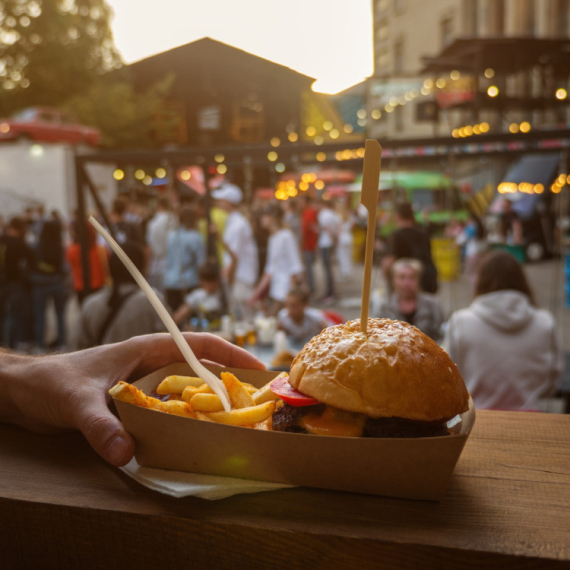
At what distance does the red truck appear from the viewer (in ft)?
56.2

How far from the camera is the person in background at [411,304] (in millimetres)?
5859

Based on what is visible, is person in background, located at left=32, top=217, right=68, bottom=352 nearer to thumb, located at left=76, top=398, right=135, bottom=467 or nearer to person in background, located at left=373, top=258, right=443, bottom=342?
person in background, located at left=373, top=258, right=443, bottom=342

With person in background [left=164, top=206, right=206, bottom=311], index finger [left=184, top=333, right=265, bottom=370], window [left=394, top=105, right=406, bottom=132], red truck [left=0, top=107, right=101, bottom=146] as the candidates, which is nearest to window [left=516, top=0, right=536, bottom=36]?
window [left=394, top=105, right=406, bottom=132]

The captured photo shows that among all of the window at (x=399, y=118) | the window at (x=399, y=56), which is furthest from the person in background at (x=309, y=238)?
the window at (x=399, y=56)

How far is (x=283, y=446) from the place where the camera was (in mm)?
1034

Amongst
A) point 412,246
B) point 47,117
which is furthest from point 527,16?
point 412,246

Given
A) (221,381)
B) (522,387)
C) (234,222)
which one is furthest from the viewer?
(234,222)

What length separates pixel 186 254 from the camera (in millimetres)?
7926

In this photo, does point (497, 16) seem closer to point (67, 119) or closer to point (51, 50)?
point (67, 119)

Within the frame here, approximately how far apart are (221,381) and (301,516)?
0.43 m

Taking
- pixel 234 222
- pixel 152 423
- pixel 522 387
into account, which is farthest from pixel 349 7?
pixel 234 222

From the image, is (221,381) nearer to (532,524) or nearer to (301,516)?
(301,516)

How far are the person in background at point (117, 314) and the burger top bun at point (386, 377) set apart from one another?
3.74m

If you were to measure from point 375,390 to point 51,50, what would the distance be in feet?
84.8
